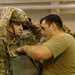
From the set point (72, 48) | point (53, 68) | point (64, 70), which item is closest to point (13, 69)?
point (53, 68)

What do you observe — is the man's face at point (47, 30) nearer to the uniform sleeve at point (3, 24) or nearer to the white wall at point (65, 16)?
the uniform sleeve at point (3, 24)

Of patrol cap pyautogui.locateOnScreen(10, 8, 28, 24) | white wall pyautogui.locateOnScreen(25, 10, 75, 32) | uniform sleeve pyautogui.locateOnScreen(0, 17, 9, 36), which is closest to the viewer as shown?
uniform sleeve pyautogui.locateOnScreen(0, 17, 9, 36)

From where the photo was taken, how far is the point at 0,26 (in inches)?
65.2

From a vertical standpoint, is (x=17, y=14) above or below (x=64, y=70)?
above

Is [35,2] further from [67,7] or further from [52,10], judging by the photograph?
[67,7]

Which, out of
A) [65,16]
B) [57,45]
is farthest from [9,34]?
[65,16]

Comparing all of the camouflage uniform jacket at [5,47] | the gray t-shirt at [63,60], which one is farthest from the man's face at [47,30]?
the camouflage uniform jacket at [5,47]

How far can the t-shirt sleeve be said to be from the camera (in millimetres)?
1495

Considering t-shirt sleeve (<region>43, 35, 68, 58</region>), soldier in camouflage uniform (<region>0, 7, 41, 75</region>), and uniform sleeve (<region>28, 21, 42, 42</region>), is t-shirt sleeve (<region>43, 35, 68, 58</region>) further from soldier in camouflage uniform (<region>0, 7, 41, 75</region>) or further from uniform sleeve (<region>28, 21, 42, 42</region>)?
uniform sleeve (<region>28, 21, 42, 42</region>)

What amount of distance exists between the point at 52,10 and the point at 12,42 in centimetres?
212

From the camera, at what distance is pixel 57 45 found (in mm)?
1515

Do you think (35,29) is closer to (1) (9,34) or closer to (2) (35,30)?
(2) (35,30)

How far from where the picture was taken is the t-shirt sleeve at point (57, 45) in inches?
58.9

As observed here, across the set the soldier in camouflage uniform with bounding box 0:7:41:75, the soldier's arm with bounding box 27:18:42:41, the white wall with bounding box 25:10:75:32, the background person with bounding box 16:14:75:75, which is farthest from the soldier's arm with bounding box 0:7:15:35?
the white wall with bounding box 25:10:75:32
